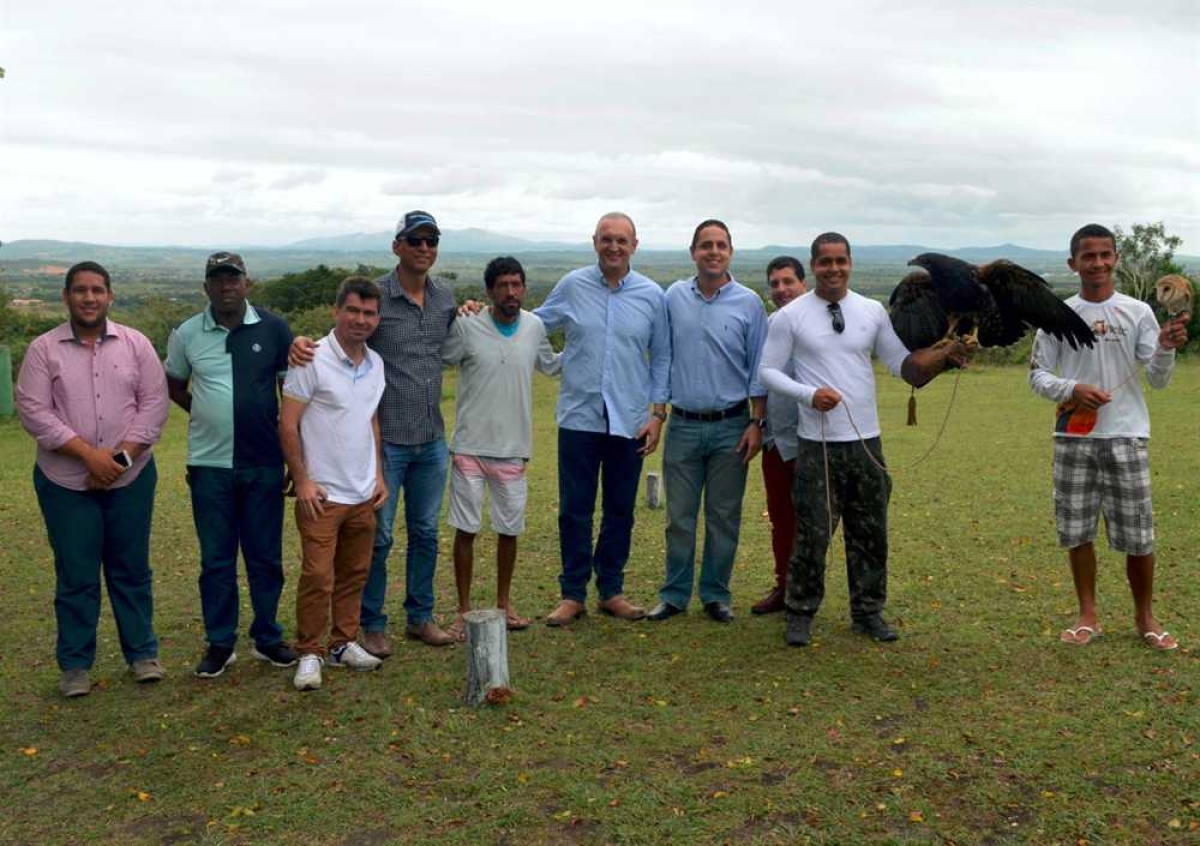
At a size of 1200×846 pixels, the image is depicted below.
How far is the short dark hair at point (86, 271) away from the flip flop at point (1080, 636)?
209 inches

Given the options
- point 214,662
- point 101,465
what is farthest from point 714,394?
point 101,465

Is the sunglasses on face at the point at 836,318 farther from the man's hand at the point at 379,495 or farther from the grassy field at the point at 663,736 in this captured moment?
the man's hand at the point at 379,495

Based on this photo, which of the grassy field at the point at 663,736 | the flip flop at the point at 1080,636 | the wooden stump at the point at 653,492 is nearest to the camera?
the grassy field at the point at 663,736

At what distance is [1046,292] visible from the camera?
545cm

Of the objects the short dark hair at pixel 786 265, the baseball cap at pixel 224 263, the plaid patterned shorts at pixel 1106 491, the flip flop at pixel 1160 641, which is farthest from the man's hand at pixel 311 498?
the flip flop at pixel 1160 641

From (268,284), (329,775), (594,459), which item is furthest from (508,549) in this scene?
(268,284)

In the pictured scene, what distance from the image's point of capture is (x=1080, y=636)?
608cm

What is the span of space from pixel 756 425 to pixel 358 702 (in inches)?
106

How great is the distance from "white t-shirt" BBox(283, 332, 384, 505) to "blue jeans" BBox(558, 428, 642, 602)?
50.4 inches

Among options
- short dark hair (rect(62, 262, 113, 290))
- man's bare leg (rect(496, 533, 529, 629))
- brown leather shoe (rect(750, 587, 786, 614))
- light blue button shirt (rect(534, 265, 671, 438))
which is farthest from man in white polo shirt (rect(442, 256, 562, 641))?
short dark hair (rect(62, 262, 113, 290))

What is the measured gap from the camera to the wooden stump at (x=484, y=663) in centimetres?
534

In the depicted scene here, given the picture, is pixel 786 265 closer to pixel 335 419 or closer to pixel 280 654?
pixel 335 419

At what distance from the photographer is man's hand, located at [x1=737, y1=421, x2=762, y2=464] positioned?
645 centimetres

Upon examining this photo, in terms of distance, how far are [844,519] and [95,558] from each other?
393 centimetres
